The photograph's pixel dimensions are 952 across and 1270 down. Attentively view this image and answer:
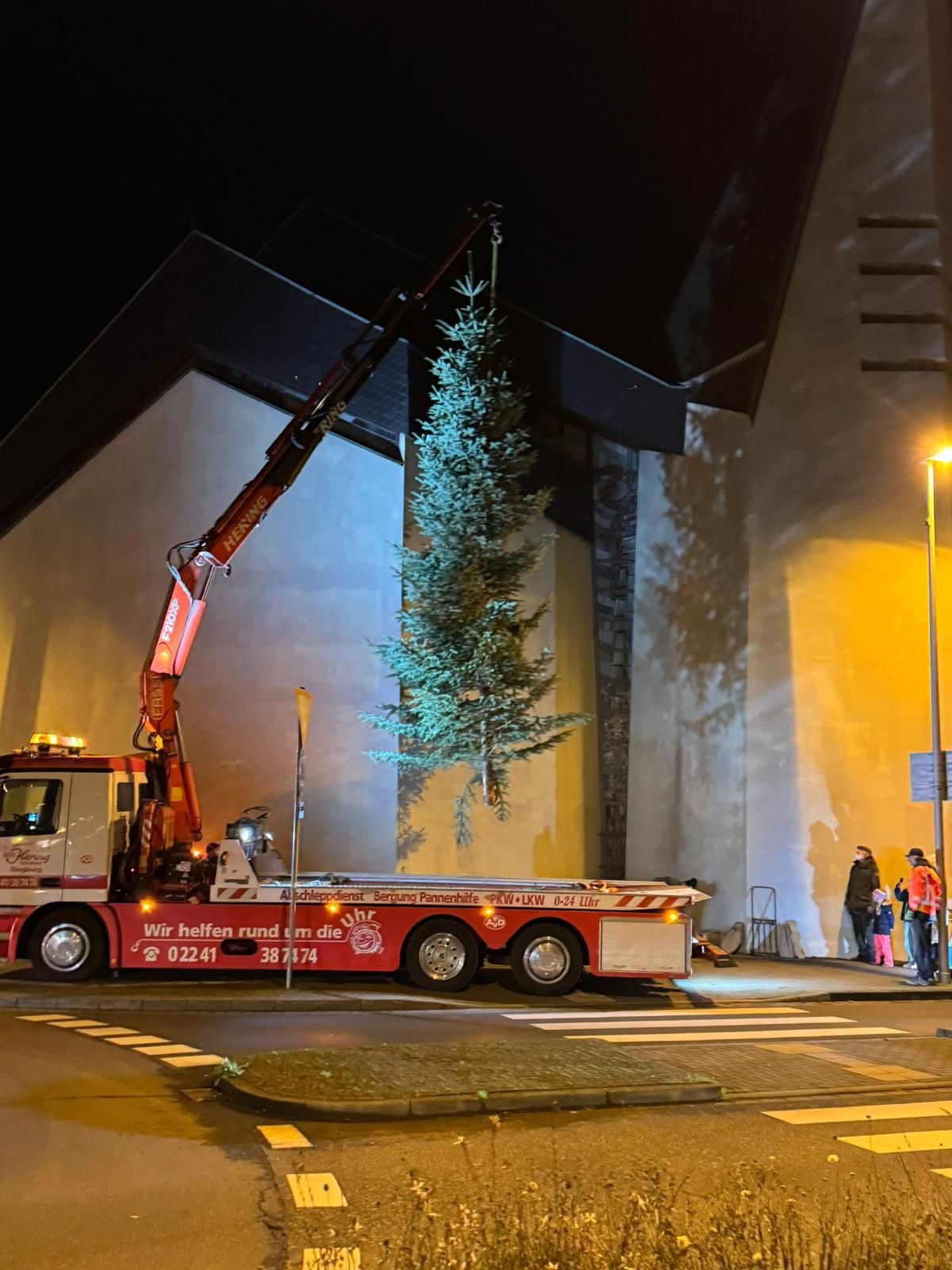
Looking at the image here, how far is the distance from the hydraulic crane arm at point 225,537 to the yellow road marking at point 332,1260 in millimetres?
10089

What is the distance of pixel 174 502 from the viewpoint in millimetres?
20234

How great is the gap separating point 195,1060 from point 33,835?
5475 millimetres

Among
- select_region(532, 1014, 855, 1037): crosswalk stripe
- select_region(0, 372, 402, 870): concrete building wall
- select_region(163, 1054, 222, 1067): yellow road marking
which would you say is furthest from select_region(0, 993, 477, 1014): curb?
select_region(0, 372, 402, 870): concrete building wall

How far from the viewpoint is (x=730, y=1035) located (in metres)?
10.2

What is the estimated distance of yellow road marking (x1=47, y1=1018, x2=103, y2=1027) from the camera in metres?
10.3

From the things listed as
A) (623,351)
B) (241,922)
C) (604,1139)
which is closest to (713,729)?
(623,351)

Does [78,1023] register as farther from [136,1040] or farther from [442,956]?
[442,956]

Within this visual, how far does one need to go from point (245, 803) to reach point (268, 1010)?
26.0 feet

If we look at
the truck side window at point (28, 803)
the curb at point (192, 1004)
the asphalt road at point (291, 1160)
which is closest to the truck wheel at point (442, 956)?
the curb at point (192, 1004)

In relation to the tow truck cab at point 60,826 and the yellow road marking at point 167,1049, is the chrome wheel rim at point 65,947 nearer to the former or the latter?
the tow truck cab at point 60,826


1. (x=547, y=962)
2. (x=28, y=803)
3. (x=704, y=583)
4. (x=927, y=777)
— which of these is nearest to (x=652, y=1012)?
(x=547, y=962)

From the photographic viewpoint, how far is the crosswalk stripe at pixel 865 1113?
6918 millimetres

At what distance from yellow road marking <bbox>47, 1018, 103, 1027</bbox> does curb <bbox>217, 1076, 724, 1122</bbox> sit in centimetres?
A: 351

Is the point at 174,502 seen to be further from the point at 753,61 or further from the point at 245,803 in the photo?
the point at 753,61
